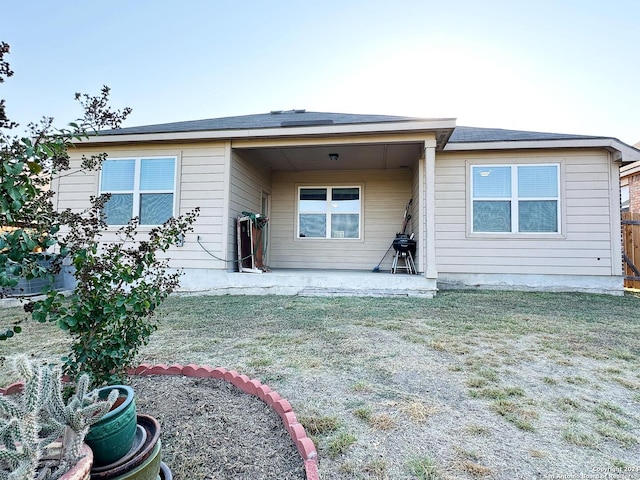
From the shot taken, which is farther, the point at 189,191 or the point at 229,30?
the point at 229,30

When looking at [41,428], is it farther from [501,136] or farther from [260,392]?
[501,136]

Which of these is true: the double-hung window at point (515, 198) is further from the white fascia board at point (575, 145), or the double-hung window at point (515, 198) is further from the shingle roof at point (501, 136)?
the shingle roof at point (501, 136)

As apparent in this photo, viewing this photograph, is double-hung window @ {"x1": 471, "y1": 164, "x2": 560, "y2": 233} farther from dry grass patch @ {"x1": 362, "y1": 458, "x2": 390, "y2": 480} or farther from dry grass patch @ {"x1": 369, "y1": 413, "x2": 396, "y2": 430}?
dry grass patch @ {"x1": 362, "y1": 458, "x2": 390, "y2": 480}

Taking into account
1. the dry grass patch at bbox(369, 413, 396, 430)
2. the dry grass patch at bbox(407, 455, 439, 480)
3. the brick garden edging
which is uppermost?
the brick garden edging

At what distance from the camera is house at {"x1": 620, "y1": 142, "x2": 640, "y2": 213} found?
1011 centimetres

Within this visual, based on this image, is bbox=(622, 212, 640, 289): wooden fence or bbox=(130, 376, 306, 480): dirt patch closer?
bbox=(130, 376, 306, 480): dirt patch

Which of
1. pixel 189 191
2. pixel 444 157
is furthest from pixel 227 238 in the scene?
pixel 444 157

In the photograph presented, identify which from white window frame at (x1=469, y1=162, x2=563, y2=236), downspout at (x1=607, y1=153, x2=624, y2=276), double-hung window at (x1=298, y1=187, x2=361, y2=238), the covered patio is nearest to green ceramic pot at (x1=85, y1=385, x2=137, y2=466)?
the covered patio

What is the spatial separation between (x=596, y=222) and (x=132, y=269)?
7738 millimetres

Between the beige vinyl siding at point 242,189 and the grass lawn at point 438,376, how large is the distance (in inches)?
78.1

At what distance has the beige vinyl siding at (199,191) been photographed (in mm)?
6281

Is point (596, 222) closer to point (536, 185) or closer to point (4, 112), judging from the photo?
point (536, 185)

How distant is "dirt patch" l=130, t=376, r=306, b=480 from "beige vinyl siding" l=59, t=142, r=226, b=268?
4.22 meters

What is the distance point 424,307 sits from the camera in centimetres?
474
